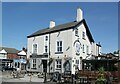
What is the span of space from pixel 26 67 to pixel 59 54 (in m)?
8.02

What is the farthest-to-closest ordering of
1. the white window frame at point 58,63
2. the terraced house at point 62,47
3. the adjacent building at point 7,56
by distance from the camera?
the adjacent building at point 7,56 → the white window frame at point 58,63 → the terraced house at point 62,47

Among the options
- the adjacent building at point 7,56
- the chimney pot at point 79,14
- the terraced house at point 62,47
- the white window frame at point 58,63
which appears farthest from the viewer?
the adjacent building at point 7,56

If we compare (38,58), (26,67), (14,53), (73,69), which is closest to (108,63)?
(73,69)

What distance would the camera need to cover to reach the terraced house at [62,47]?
103ft

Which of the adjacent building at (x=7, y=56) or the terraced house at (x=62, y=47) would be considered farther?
the adjacent building at (x=7, y=56)

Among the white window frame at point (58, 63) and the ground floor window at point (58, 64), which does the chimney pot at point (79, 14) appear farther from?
the ground floor window at point (58, 64)

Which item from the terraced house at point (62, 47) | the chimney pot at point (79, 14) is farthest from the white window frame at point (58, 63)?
the chimney pot at point (79, 14)

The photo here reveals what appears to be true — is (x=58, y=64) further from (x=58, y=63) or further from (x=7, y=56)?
(x=7, y=56)

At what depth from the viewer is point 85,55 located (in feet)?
111

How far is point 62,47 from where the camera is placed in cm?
3225

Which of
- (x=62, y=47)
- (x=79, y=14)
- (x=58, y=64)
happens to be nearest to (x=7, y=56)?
(x=58, y=64)

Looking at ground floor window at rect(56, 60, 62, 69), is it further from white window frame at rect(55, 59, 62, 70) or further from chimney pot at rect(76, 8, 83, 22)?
chimney pot at rect(76, 8, 83, 22)

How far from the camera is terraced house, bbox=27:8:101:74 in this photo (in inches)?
1233

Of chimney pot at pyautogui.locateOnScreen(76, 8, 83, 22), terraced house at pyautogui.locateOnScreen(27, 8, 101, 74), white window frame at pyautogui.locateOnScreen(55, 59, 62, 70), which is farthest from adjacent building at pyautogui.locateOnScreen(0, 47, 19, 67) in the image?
chimney pot at pyautogui.locateOnScreen(76, 8, 83, 22)
